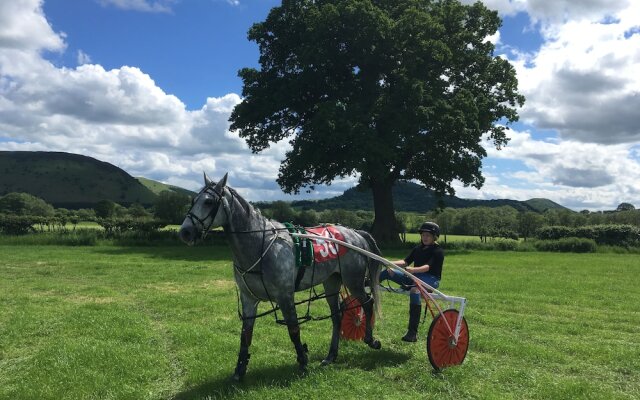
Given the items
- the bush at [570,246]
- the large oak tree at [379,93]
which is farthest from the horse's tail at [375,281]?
the bush at [570,246]

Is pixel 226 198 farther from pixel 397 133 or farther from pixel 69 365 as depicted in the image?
pixel 397 133

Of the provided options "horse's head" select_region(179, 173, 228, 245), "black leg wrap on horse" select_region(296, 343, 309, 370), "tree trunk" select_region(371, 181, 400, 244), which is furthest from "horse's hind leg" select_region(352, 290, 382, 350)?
"tree trunk" select_region(371, 181, 400, 244)

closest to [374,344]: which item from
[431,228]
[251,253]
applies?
[431,228]

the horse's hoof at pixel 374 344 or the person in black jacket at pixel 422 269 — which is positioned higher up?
the person in black jacket at pixel 422 269

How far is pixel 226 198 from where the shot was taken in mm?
6910

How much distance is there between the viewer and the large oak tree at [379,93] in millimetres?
32188

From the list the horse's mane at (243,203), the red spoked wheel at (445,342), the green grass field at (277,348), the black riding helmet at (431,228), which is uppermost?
the horse's mane at (243,203)

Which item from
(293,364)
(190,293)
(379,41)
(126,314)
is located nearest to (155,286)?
(190,293)

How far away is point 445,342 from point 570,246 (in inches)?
1438

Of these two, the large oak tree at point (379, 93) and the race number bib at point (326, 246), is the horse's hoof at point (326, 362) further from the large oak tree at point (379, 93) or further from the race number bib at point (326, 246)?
the large oak tree at point (379, 93)

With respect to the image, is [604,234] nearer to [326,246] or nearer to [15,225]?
[326,246]

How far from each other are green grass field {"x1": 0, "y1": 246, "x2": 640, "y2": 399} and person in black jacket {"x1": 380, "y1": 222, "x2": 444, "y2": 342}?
821mm

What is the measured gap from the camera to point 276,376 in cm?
737

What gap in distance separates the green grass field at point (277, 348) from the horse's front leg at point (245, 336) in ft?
0.68
